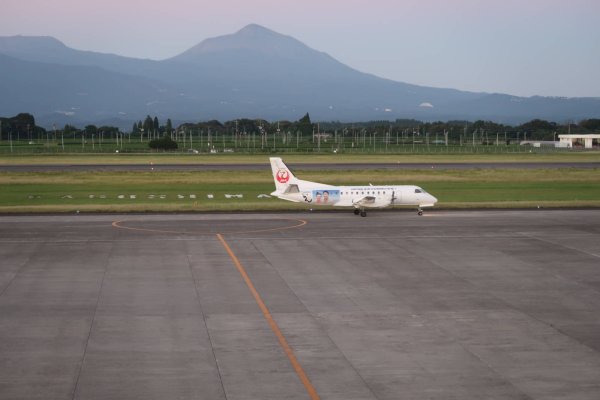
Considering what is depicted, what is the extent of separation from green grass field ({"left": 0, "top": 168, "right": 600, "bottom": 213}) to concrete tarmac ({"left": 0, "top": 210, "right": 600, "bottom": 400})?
45.4 feet

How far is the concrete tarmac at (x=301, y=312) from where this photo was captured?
24.4 metres

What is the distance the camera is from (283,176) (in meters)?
63.7

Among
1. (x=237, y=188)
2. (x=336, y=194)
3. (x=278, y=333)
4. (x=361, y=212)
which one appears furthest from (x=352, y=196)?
(x=278, y=333)

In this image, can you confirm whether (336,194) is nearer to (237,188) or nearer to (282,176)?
(282,176)

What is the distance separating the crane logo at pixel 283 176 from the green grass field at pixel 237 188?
197 inches

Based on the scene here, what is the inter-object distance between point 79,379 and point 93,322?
703cm

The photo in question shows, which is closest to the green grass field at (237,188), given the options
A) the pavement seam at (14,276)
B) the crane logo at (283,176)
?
the crane logo at (283,176)

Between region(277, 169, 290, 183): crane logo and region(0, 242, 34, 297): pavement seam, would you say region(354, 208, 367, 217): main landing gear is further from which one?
region(0, 242, 34, 297): pavement seam

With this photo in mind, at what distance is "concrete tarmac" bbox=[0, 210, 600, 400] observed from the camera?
79.9 ft

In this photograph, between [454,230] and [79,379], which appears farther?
[454,230]

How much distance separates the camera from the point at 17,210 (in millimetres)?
Result: 66000

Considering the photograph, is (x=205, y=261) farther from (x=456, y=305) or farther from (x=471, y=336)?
(x=471, y=336)

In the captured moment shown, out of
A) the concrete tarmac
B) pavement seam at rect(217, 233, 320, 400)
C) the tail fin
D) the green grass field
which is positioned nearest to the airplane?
the tail fin

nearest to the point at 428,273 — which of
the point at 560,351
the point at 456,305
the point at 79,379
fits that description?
the point at 456,305
